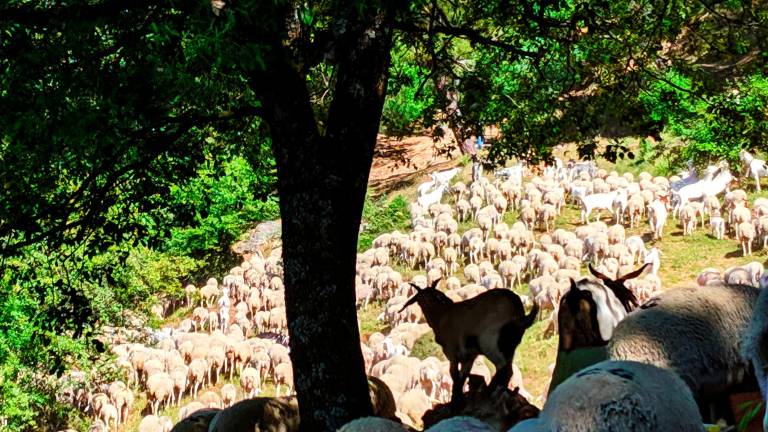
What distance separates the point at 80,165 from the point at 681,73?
24.8 feet

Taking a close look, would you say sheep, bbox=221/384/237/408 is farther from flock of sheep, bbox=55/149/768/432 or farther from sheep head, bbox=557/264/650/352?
sheep head, bbox=557/264/650/352

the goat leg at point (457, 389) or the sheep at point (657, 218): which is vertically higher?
the sheep at point (657, 218)

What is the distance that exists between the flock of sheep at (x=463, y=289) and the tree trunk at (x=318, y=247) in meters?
1.80

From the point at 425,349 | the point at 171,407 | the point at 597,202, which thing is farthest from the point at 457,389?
the point at 597,202

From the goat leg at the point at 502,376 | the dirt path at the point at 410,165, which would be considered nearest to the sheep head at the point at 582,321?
the goat leg at the point at 502,376

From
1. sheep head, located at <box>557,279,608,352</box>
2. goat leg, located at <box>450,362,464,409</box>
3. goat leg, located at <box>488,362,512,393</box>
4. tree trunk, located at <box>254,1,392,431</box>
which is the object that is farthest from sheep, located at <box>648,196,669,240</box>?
tree trunk, located at <box>254,1,392,431</box>

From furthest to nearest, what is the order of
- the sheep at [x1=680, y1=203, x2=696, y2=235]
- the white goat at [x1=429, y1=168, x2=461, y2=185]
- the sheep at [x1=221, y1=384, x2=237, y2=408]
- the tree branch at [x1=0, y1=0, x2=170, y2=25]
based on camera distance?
the white goat at [x1=429, y1=168, x2=461, y2=185], the sheep at [x1=680, y1=203, x2=696, y2=235], the sheep at [x1=221, y1=384, x2=237, y2=408], the tree branch at [x1=0, y1=0, x2=170, y2=25]

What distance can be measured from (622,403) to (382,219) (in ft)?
86.4

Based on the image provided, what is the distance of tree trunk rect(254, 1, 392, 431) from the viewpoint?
7793 mm

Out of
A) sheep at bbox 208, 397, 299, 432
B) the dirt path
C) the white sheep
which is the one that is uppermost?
the dirt path

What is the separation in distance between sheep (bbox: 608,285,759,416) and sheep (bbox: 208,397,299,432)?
14.6ft

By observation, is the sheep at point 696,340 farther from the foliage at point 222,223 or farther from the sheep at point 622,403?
the foliage at point 222,223

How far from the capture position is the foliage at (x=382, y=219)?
30062 mm

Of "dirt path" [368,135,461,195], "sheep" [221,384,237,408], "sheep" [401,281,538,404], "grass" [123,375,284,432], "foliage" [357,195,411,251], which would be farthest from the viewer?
"dirt path" [368,135,461,195]
